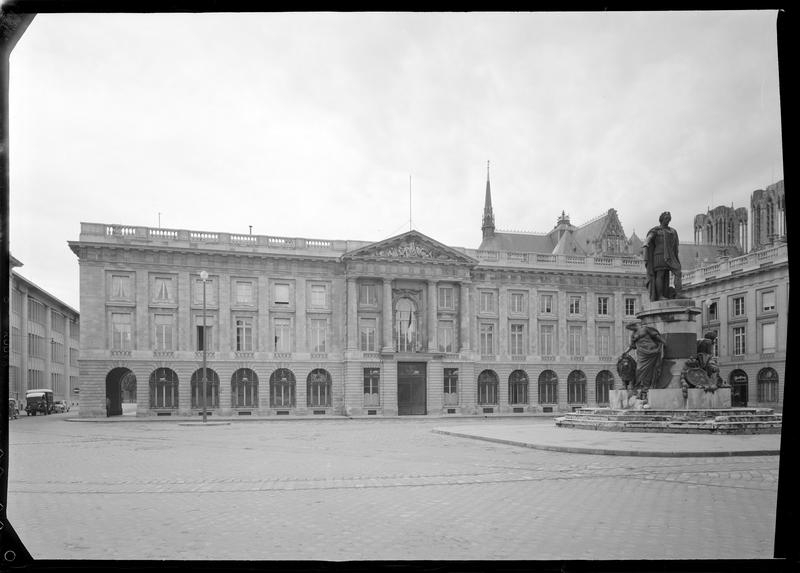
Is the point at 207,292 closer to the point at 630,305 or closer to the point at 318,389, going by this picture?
the point at 318,389

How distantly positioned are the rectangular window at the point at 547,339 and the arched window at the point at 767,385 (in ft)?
49.0

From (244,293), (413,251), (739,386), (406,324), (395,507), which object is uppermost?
(413,251)

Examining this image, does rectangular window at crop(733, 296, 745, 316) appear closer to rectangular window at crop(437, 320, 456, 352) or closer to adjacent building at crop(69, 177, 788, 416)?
adjacent building at crop(69, 177, 788, 416)

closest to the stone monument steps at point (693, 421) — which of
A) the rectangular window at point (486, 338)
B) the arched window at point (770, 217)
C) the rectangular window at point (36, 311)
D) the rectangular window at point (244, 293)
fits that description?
the rectangular window at point (486, 338)

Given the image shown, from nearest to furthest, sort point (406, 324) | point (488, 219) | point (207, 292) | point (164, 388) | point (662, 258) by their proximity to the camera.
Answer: point (662, 258) → point (164, 388) → point (207, 292) → point (406, 324) → point (488, 219)

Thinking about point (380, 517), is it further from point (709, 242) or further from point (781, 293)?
point (709, 242)

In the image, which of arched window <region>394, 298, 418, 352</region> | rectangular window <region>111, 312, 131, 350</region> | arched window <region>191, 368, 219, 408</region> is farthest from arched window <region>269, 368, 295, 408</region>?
rectangular window <region>111, 312, 131, 350</region>

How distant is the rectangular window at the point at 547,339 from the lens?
5625 cm

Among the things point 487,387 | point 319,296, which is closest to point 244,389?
point 319,296

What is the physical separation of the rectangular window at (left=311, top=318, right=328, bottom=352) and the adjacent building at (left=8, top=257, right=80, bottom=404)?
19116 millimetres

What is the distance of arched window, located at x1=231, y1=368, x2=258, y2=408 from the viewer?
4844 centimetres

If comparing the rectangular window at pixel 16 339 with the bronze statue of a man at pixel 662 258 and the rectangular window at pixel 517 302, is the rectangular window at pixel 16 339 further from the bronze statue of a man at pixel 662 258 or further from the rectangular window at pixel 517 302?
the bronze statue of a man at pixel 662 258

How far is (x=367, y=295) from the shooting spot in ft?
171

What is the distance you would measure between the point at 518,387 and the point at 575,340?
6297 millimetres
